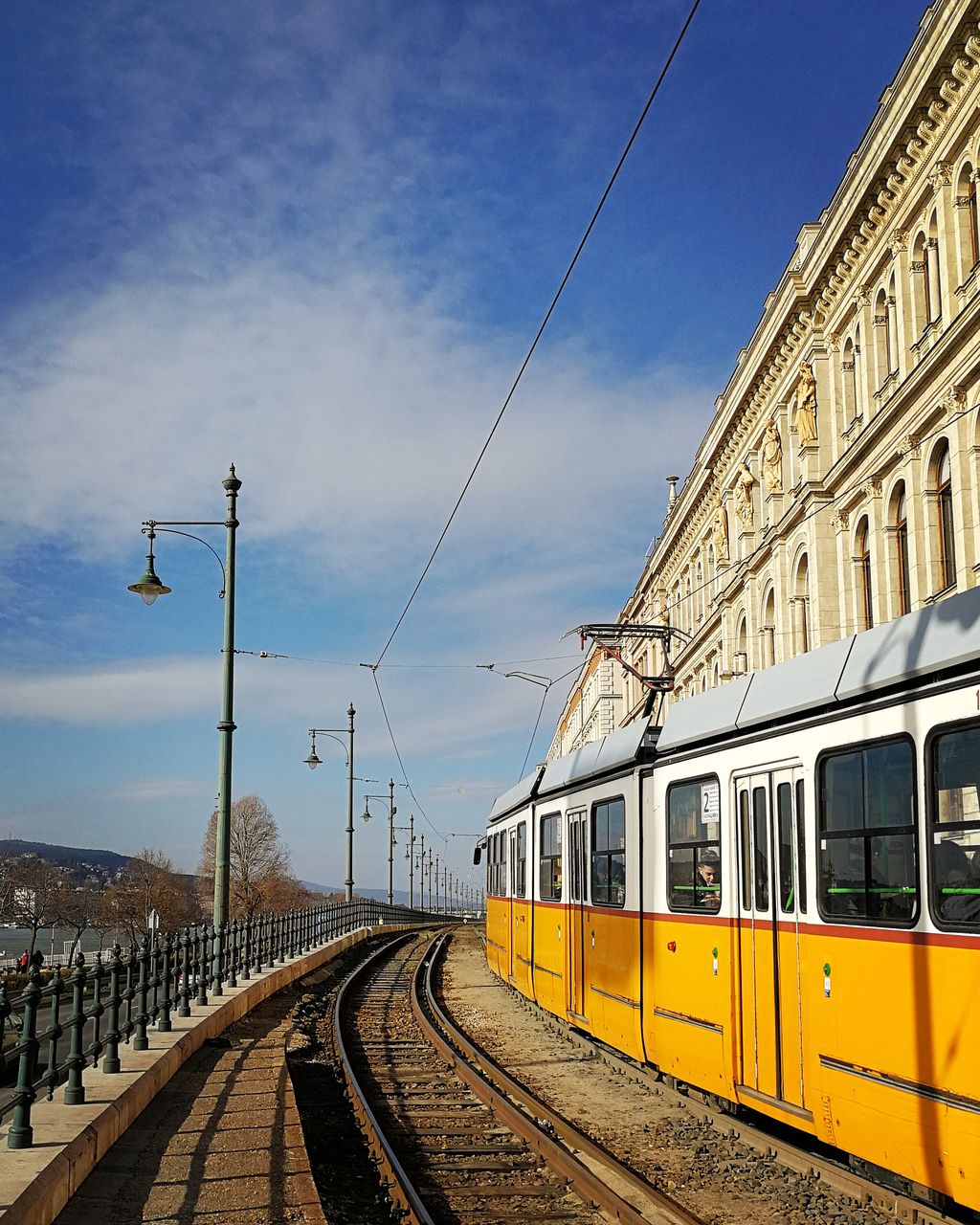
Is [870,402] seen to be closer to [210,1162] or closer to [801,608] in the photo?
[801,608]

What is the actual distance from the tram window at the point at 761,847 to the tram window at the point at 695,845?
0.69 meters

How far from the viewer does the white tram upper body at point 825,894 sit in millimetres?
6547

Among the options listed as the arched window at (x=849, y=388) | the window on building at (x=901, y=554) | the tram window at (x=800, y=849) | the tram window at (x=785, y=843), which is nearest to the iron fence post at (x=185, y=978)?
the tram window at (x=785, y=843)

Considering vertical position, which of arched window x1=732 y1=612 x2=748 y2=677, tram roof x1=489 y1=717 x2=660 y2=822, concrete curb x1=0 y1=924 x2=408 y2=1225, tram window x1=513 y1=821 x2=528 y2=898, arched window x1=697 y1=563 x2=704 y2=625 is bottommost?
concrete curb x1=0 y1=924 x2=408 y2=1225

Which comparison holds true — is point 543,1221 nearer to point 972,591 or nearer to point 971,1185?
point 971,1185

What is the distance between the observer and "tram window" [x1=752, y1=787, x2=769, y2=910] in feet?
28.9

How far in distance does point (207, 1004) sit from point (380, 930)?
37434 mm

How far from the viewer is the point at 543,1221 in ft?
25.1

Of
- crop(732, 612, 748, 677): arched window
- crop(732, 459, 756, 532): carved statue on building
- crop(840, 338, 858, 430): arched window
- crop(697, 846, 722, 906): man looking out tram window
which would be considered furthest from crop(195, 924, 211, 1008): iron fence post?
crop(732, 459, 756, 532): carved statue on building

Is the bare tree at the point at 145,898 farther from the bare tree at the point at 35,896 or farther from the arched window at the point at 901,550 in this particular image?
the arched window at the point at 901,550

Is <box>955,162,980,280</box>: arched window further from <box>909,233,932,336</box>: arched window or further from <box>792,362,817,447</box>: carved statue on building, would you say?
<box>792,362,817,447</box>: carved statue on building

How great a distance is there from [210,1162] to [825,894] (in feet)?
13.9

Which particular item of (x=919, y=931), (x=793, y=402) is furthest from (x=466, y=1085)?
(x=793, y=402)

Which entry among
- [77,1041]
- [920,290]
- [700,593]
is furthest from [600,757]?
[700,593]
